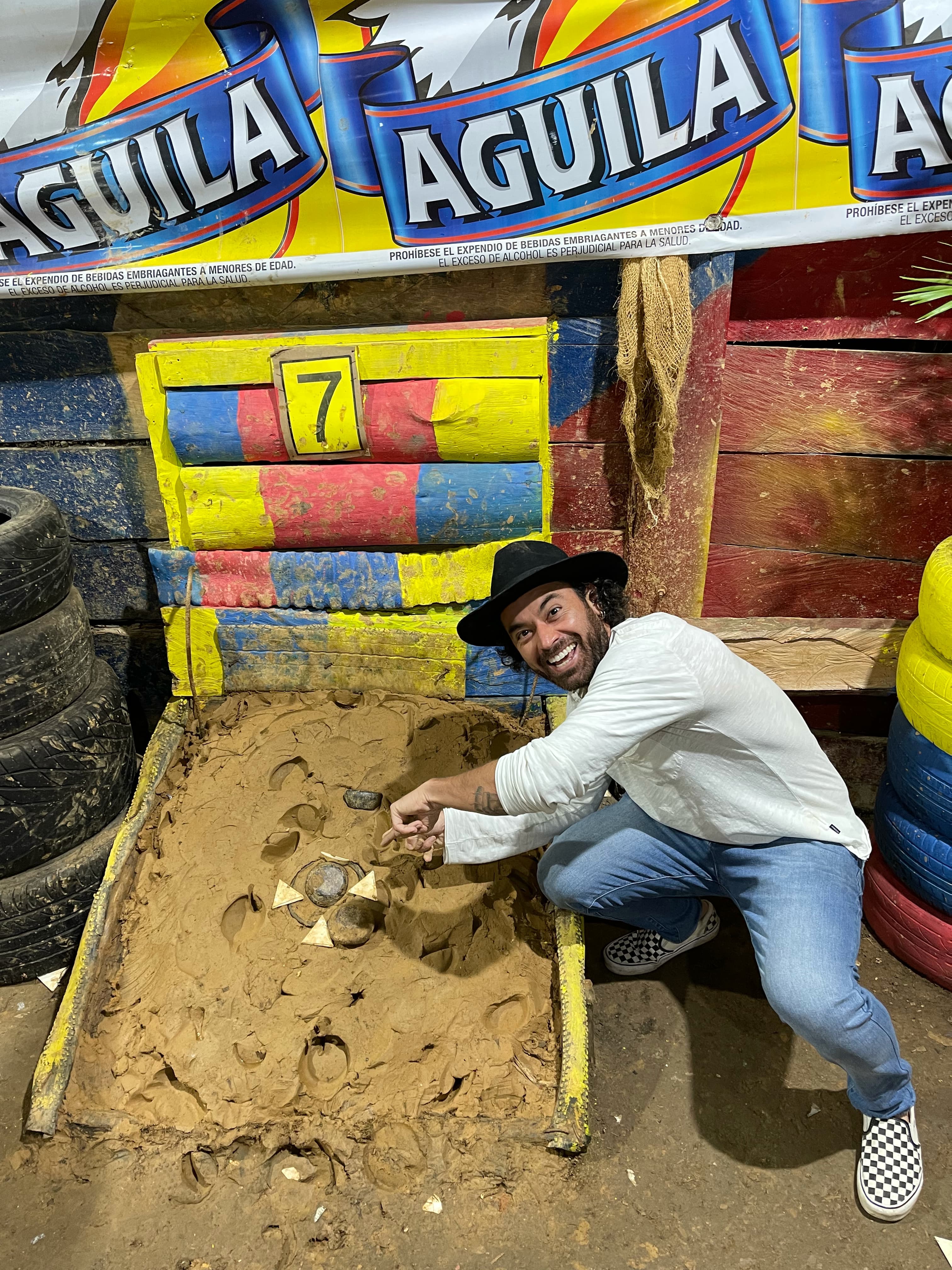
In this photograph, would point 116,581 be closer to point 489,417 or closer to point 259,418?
point 259,418

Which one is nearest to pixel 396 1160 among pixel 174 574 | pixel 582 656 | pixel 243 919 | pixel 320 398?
pixel 243 919

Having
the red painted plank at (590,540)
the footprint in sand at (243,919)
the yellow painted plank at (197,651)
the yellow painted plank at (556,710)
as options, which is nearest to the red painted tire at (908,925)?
the yellow painted plank at (556,710)

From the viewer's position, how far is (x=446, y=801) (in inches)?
94.9

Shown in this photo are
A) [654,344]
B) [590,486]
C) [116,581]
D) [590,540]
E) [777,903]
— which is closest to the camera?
[777,903]

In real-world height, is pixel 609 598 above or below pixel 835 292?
below

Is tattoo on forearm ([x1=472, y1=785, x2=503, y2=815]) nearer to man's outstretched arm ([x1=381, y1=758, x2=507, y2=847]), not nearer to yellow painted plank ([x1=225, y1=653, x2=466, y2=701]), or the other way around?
man's outstretched arm ([x1=381, y1=758, x2=507, y2=847])

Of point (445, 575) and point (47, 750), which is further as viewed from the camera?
point (445, 575)

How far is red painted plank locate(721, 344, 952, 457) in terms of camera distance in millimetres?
2895

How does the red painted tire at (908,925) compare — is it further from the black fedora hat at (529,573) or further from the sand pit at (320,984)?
the black fedora hat at (529,573)

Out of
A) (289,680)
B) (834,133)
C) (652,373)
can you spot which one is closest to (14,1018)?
(289,680)

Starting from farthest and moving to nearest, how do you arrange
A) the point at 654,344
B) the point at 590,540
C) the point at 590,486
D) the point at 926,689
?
1. the point at 590,540
2. the point at 590,486
3. the point at 654,344
4. the point at 926,689

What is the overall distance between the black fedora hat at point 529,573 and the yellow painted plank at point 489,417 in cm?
56

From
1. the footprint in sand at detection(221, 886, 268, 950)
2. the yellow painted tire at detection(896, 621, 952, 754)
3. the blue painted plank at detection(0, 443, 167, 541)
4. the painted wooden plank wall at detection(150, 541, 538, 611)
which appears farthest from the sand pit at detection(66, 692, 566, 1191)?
the yellow painted tire at detection(896, 621, 952, 754)

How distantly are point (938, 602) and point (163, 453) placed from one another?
2.70m
